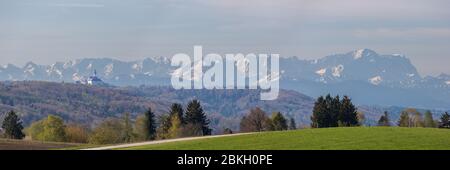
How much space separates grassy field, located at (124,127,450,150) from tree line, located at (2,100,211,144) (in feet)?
174

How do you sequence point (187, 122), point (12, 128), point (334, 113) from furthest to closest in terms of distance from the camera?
1. point (12, 128)
2. point (187, 122)
3. point (334, 113)

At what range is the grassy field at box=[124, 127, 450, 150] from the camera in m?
57.0

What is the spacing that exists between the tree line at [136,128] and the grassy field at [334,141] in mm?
53104

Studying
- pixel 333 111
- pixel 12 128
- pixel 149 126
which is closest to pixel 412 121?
pixel 333 111

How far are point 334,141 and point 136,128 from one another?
88.0 metres

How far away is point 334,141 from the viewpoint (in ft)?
200

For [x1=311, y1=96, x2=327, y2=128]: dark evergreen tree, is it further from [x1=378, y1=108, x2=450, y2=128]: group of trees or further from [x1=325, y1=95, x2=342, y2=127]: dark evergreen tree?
[x1=378, y1=108, x2=450, y2=128]: group of trees

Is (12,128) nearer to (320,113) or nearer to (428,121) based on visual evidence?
(320,113)

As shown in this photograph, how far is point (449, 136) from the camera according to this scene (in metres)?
64.8

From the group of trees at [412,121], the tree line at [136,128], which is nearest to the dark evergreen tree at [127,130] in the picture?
the tree line at [136,128]

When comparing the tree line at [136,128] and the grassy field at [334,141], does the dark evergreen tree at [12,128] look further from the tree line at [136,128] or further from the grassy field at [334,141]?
the grassy field at [334,141]
